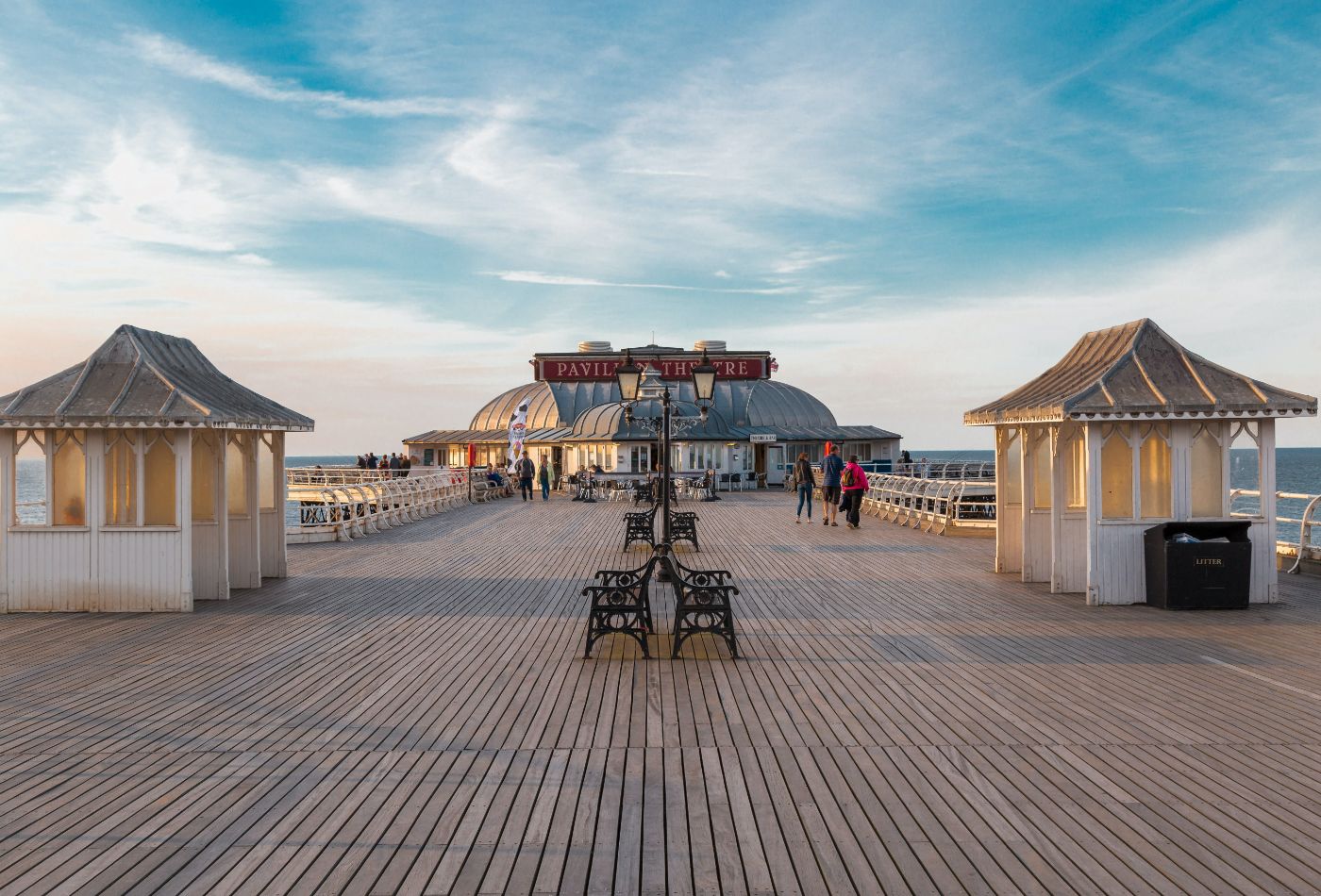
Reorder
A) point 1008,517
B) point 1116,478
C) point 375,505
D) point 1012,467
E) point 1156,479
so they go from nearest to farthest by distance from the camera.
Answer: point 1156,479 → point 1116,478 → point 1008,517 → point 1012,467 → point 375,505

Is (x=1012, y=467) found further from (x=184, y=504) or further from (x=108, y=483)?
(x=108, y=483)

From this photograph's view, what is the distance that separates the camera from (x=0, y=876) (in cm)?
398

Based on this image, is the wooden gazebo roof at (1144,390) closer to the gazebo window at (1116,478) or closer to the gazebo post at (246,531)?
the gazebo window at (1116,478)

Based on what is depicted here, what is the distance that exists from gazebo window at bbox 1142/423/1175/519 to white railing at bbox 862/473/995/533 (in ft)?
23.2

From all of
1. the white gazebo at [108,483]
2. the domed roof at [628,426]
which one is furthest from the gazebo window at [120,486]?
the domed roof at [628,426]

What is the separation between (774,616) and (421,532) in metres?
11.6

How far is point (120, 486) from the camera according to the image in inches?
424

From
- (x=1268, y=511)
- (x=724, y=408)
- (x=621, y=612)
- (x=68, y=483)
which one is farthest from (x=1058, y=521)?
(x=724, y=408)

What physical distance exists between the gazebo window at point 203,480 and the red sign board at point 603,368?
37.5 m

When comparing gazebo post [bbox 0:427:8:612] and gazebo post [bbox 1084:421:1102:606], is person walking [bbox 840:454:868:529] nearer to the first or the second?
gazebo post [bbox 1084:421:1102:606]

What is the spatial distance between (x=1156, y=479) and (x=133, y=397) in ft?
37.5

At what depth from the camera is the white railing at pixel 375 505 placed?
59.9 ft

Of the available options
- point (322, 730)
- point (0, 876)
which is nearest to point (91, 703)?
point (322, 730)

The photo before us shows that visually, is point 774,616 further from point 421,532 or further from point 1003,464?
point 421,532
